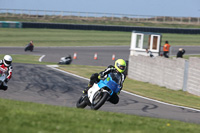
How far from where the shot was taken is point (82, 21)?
216ft

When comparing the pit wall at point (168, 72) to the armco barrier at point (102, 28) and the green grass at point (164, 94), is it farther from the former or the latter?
the armco barrier at point (102, 28)

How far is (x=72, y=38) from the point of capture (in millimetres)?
51938

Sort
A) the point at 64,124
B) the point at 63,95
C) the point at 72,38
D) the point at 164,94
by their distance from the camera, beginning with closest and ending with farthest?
the point at 64,124
the point at 63,95
the point at 164,94
the point at 72,38

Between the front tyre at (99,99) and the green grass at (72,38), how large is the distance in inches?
1385

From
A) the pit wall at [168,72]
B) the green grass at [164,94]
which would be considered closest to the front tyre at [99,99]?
the green grass at [164,94]

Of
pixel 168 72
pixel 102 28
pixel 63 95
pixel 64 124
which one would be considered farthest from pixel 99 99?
pixel 102 28

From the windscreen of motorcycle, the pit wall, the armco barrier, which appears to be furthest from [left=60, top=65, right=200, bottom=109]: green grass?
the armco barrier

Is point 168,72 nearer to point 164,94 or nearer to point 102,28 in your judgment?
point 164,94

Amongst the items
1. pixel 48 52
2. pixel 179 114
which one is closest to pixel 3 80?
pixel 179 114

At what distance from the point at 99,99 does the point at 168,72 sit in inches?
409

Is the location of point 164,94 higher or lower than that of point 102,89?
lower

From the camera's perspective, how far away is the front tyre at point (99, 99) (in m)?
10.1

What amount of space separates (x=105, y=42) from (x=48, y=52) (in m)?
12.2

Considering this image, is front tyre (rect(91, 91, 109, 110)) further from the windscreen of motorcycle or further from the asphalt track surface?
the asphalt track surface
